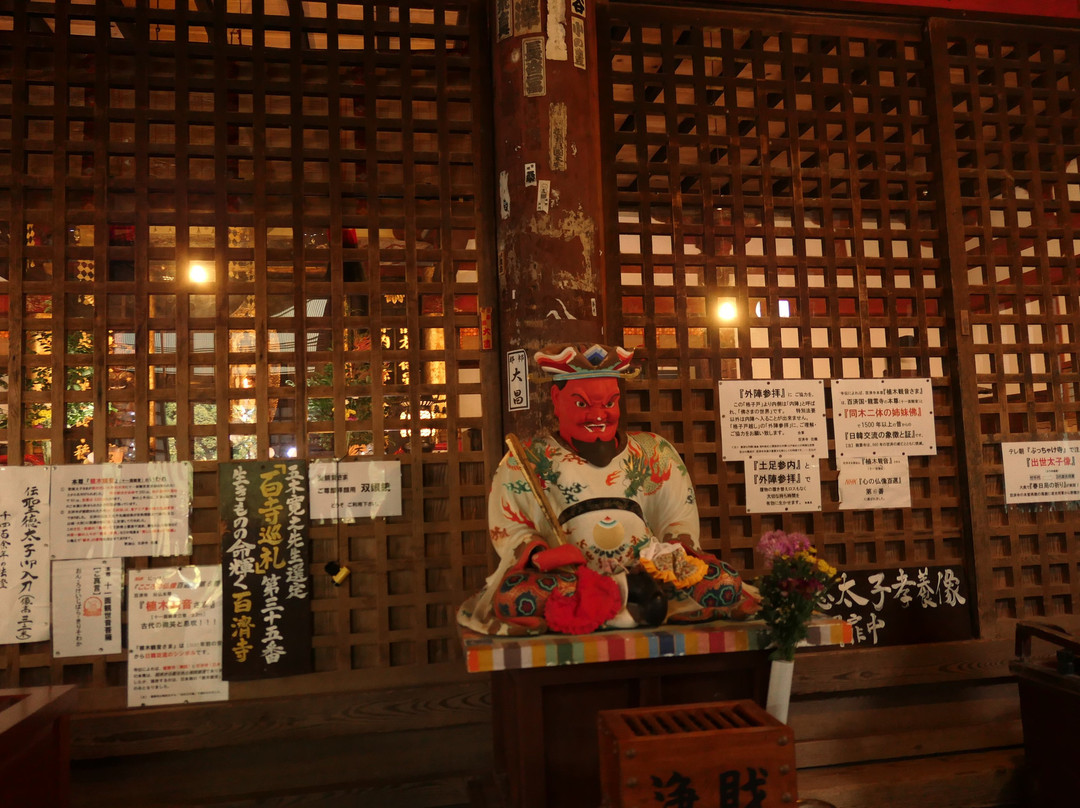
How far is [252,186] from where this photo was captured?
4.27m

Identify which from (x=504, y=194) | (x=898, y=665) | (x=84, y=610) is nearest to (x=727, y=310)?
(x=504, y=194)

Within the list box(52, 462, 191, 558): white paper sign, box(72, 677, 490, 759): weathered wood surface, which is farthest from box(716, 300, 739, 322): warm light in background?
box(52, 462, 191, 558): white paper sign

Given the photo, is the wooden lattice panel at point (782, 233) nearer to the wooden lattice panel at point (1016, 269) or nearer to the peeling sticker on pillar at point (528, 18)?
the wooden lattice panel at point (1016, 269)

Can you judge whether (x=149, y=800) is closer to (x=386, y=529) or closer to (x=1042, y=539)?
(x=386, y=529)

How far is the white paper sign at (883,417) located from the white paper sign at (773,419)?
0.14 metres

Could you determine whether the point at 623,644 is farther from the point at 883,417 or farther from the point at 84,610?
the point at 84,610

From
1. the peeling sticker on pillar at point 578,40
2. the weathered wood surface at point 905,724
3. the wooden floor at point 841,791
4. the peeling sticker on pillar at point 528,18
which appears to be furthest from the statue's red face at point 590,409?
the weathered wood surface at point 905,724

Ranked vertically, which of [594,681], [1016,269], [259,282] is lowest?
[594,681]

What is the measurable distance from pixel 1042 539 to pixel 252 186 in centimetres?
517

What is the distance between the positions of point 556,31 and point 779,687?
11.2ft

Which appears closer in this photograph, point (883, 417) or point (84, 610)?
point (84, 610)

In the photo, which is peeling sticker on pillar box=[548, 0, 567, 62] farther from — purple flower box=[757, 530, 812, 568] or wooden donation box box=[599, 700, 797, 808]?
wooden donation box box=[599, 700, 797, 808]

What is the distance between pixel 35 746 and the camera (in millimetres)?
2596

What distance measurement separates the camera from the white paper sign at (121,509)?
13.0ft
